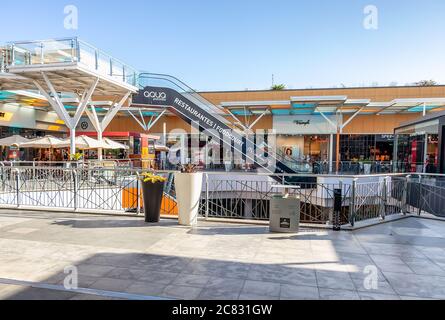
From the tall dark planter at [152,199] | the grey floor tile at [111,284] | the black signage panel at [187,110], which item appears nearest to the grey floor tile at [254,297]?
the grey floor tile at [111,284]

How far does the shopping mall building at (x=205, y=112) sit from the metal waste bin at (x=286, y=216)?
7356 millimetres

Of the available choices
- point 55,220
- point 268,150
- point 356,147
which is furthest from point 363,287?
point 356,147

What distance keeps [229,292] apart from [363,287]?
1633 mm

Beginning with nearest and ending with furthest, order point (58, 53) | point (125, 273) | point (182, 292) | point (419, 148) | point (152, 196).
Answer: point (182, 292) < point (125, 273) < point (152, 196) < point (58, 53) < point (419, 148)

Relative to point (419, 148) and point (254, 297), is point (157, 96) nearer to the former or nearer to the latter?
point (254, 297)

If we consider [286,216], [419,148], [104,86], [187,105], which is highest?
[104,86]

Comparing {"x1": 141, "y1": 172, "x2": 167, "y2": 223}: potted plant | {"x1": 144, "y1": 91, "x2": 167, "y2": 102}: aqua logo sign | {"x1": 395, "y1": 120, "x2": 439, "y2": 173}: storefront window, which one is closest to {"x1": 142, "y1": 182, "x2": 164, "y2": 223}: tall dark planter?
{"x1": 141, "y1": 172, "x2": 167, "y2": 223}: potted plant

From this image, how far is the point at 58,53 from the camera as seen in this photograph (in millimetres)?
13625

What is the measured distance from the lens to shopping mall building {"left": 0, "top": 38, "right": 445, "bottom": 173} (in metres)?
13.4

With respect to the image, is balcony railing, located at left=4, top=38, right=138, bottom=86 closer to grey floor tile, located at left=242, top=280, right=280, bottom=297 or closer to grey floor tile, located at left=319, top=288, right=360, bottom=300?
grey floor tile, located at left=242, top=280, right=280, bottom=297

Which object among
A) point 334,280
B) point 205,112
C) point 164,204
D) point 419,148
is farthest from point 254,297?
point 419,148

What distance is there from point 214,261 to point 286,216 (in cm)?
228

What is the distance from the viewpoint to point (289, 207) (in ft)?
20.6
